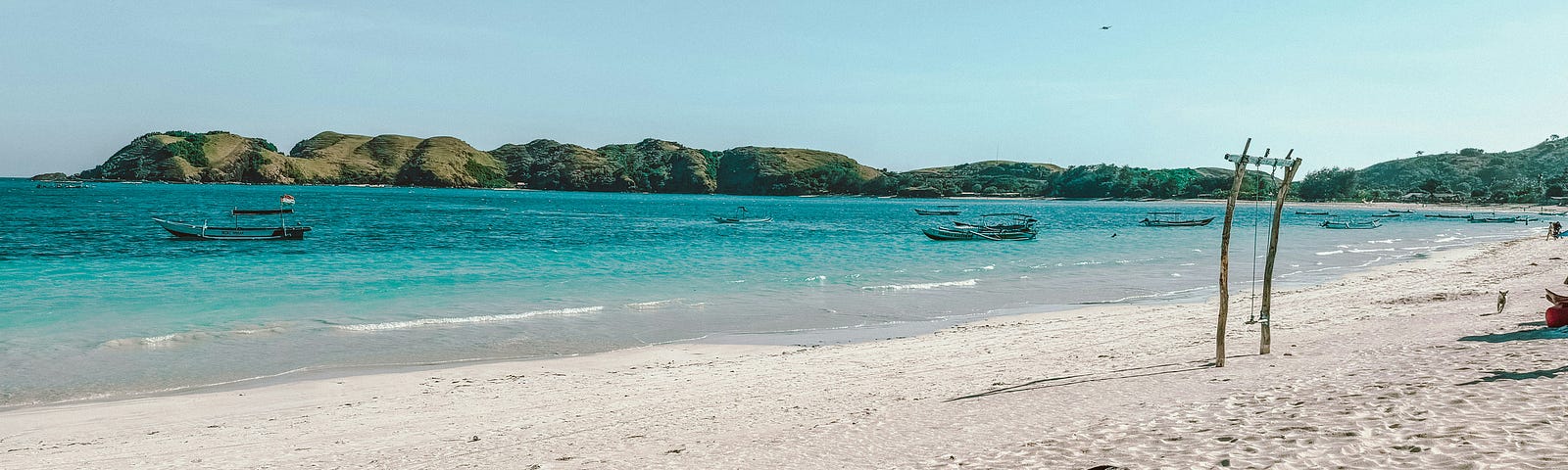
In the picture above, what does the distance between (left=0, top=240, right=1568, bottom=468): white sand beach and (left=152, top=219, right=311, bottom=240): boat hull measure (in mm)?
37340

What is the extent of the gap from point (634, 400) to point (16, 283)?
82.8 feet

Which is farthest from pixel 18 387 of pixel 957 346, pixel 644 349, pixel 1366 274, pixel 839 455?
pixel 1366 274

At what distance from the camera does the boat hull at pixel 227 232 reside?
42969mm

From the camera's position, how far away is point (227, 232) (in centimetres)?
4344

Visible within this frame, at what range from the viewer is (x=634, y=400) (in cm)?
1066

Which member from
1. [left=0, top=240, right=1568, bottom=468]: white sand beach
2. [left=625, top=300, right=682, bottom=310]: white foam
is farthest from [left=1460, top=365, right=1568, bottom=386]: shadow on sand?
[left=625, top=300, right=682, bottom=310]: white foam

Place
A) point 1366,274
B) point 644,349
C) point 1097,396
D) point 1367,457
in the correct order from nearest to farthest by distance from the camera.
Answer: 1. point 1367,457
2. point 1097,396
3. point 644,349
4. point 1366,274

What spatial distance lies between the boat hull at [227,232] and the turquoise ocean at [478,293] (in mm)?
708

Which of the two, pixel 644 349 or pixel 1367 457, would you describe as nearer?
pixel 1367 457

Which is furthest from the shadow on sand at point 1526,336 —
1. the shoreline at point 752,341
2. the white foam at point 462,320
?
the white foam at point 462,320

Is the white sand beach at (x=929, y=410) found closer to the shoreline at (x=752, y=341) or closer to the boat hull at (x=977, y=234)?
the shoreline at (x=752, y=341)

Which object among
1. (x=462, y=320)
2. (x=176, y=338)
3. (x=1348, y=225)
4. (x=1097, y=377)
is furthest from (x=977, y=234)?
(x=176, y=338)

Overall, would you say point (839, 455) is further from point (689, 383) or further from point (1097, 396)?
point (689, 383)

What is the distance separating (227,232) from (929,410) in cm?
4626
